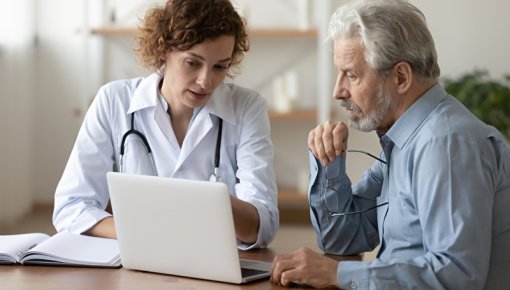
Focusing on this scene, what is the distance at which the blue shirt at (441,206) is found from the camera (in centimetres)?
170

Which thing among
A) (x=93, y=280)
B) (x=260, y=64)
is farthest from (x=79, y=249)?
(x=260, y=64)

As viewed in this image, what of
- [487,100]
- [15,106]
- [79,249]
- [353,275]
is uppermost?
[353,275]

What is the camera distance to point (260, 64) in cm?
553

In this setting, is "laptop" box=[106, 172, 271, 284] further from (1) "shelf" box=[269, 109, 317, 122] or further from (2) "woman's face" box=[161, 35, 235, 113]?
(1) "shelf" box=[269, 109, 317, 122]

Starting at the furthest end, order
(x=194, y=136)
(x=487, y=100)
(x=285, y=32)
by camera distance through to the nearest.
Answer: (x=285, y=32) → (x=487, y=100) → (x=194, y=136)

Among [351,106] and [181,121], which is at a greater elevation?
[351,106]

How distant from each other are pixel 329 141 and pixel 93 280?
0.62 metres

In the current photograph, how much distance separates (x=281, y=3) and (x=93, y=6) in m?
1.17

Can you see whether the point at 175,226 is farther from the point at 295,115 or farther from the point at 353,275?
the point at 295,115

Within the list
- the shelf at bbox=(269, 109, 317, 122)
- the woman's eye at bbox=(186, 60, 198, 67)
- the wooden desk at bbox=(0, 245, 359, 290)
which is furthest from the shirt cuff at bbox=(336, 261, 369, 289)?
the shelf at bbox=(269, 109, 317, 122)

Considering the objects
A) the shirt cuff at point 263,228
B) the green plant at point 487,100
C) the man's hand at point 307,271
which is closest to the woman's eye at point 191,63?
the shirt cuff at point 263,228

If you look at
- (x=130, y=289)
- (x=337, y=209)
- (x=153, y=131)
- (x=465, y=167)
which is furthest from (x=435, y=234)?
(x=153, y=131)

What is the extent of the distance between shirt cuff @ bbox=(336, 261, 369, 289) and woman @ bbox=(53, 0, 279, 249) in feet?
1.85

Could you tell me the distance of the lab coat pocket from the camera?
248cm
